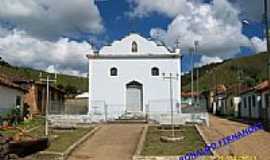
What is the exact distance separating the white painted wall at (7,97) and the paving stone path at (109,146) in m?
7.50

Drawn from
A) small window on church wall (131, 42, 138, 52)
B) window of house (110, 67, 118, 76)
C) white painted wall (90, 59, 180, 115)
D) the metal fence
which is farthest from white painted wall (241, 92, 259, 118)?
the metal fence

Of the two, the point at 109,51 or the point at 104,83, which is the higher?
the point at 109,51

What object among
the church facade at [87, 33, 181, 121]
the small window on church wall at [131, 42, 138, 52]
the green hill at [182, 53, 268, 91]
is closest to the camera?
the church facade at [87, 33, 181, 121]

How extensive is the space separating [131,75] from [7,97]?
424 inches

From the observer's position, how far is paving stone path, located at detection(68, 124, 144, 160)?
15.5 m

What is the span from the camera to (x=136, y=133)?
22.4 m

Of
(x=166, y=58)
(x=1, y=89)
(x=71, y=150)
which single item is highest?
(x=166, y=58)

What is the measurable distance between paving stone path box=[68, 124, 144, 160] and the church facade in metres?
11.5

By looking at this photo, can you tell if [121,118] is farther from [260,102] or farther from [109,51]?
[260,102]

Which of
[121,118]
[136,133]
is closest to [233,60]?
[121,118]

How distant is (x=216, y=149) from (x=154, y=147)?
2330 mm

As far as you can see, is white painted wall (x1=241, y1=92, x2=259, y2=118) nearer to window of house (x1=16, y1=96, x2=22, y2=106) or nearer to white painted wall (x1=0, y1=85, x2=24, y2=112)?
window of house (x1=16, y1=96, x2=22, y2=106)

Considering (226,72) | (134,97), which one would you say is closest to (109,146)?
(134,97)

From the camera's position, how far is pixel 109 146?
1795 cm
